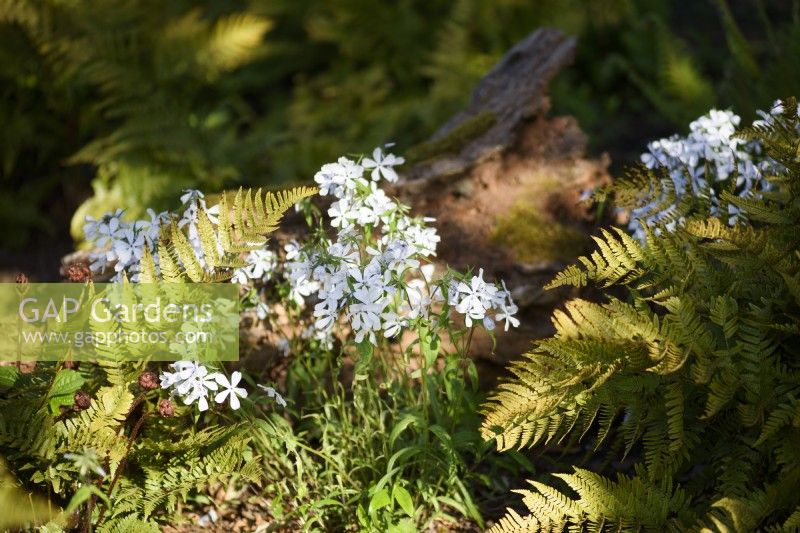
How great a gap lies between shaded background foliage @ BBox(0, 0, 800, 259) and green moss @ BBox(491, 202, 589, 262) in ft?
5.75

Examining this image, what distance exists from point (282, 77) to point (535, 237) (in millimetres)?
4139

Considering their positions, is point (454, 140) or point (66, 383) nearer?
point (66, 383)

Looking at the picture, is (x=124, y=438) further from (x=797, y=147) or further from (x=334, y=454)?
(x=797, y=147)

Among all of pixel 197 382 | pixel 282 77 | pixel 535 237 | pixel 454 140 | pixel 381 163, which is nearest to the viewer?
pixel 197 382

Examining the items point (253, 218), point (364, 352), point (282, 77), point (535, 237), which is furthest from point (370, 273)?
point (282, 77)

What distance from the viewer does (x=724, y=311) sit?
86.9 inches

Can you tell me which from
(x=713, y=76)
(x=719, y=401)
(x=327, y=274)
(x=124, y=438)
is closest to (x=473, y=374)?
(x=327, y=274)

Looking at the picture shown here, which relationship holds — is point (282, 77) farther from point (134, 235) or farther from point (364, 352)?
point (364, 352)

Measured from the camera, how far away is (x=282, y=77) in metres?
7.00

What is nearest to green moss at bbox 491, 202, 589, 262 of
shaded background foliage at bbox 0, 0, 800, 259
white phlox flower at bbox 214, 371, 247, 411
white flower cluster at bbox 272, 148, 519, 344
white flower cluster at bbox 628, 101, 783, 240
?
white flower cluster at bbox 628, 101, 783, 240

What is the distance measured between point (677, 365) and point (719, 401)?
17 centimetres

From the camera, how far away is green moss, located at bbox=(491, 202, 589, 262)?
3.43m

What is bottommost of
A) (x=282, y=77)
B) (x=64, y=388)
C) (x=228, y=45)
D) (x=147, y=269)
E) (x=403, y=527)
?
(x=403, y=527)

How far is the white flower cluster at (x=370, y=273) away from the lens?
234 cm
